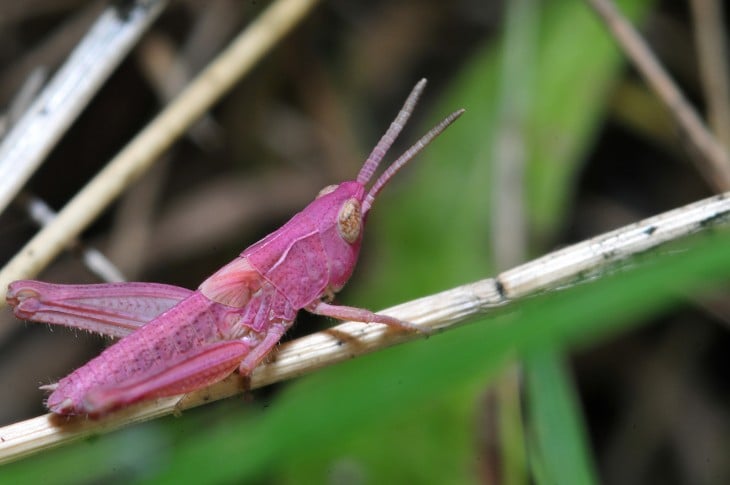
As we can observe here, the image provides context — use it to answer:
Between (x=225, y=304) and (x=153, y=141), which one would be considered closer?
(x=225, y=304)

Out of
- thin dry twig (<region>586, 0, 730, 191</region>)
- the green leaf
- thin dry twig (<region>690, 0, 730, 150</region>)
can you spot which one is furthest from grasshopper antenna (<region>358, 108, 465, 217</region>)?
thin dry twig (<region>690, 0, 730, 150</region>)

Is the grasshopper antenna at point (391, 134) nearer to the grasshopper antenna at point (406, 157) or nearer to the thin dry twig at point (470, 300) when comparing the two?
the grasshopper antenna at point (406, 157)

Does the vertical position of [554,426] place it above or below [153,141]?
below

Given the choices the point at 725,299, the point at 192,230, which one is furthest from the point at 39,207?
the point at 725,299

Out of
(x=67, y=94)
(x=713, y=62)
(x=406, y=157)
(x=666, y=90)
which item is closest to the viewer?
(x=406, y=157)

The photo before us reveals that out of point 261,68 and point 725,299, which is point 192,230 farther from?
point 725,299

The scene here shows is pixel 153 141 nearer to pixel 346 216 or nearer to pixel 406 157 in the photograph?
pixel 346 216

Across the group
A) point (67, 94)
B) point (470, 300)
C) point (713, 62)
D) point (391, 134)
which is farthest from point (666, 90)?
point (67, 94)
